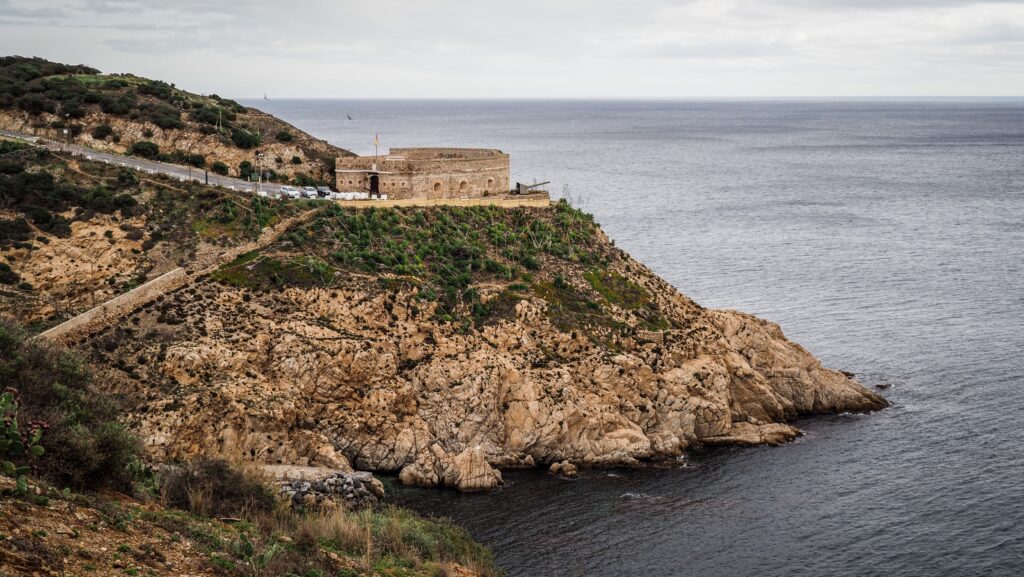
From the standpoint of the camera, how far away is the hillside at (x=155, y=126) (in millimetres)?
68812

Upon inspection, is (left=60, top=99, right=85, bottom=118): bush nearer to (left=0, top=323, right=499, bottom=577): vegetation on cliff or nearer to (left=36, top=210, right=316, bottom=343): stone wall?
(left=36, top=210, right=316, bottom=343): stone wall

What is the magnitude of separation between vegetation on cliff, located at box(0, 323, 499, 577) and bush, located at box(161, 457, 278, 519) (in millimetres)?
42

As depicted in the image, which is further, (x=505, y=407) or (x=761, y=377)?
(x=761, y=377)

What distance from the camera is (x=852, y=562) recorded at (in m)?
41.1

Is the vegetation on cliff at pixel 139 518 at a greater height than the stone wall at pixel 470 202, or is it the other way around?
the stone wall at pixel 470 202

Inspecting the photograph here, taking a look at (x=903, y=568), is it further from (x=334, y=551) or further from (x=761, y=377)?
(x=334, y=551)

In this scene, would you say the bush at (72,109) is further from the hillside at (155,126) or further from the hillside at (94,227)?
the hillside at (94,227)

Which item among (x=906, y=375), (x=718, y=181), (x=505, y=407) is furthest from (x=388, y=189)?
(x=718, y=181)

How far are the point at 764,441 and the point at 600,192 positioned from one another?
301ft

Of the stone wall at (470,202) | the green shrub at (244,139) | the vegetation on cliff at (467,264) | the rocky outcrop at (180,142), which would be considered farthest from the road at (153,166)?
the vegetation on cliff at (467,264)

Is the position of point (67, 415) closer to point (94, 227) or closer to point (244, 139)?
point (94, 227)

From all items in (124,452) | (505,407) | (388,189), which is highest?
(388,189)

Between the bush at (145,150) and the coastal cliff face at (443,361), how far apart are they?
1598 cm

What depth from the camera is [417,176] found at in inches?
2682
